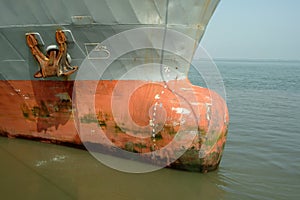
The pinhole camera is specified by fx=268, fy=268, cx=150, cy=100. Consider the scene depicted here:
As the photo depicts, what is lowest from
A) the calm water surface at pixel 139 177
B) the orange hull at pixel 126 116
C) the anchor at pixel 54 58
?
the calm water surface at pixel 139 177

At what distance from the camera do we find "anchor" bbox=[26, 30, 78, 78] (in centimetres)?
418

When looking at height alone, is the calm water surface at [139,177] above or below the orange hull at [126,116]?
below

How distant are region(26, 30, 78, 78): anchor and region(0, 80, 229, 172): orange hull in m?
0.33

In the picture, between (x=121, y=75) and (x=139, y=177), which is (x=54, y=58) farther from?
(x=139, y=177)

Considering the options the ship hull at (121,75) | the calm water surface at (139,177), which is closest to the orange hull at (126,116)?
the ship hull at (121,75)

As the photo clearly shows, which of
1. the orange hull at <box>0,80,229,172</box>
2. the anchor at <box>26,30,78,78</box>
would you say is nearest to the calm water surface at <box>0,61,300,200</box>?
the orange hull at <box>0,80,229,172</box>

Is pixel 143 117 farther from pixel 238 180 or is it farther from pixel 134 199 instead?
pixel 238 180

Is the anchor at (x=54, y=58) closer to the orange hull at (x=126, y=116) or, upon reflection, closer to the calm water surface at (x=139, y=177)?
the orange hull at (x=126, y=116)

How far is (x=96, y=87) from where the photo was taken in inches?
176

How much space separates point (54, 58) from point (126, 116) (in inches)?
57.6

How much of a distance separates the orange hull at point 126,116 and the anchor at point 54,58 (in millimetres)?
331

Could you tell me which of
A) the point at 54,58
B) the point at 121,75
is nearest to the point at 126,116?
the point at 121,75

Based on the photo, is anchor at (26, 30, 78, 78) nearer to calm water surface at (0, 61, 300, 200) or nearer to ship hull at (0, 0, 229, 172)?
ship hull at (0, 0, 229, 172)

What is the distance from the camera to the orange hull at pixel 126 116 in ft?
12.8
